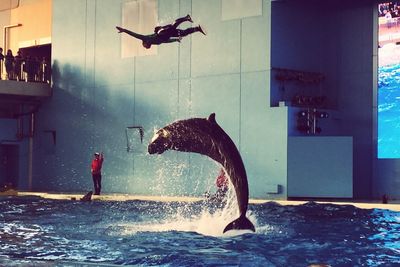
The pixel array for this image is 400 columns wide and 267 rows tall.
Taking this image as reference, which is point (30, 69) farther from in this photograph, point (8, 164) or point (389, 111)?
point (389, 111)

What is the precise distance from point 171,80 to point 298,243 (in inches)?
623

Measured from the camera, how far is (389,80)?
24078 millimetres

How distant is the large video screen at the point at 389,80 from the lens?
23812 millimetres

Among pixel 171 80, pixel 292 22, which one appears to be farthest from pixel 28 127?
pixel 292 22

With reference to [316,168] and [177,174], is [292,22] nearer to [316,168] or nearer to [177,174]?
[316,168]

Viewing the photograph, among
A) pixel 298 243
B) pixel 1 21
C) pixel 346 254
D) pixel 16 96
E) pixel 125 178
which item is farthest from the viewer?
pixel 1 21

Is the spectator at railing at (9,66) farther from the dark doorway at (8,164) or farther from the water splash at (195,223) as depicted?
the water splash at (195,223)

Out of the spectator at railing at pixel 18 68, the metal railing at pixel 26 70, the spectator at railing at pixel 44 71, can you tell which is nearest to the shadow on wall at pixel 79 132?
the spectator at railing at pixel 44 71

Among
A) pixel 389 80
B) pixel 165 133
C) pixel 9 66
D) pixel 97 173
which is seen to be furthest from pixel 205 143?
pixel 9 66

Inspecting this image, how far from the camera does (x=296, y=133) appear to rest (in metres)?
23.7

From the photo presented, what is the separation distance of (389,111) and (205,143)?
1429 centimetres

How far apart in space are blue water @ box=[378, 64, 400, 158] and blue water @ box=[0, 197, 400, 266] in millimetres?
6449

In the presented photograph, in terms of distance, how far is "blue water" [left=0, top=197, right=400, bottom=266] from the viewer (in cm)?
980

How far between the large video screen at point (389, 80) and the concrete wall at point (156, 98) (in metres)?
3.84
